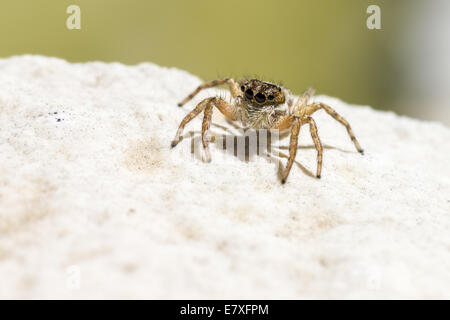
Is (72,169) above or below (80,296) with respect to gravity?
above

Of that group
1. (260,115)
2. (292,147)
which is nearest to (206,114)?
(260,115)

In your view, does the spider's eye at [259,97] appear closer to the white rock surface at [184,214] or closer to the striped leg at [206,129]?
the striped leg at [206,129]

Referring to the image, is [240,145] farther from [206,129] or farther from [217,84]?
[217,84]

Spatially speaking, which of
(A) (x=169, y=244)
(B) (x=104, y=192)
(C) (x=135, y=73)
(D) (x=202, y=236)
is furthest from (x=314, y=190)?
(C) (x=135, y=73)

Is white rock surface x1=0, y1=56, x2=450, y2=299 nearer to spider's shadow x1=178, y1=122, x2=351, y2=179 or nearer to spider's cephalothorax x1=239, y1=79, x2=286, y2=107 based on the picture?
spider's shadow x1=178, y1=122, x2=351, y2=179
